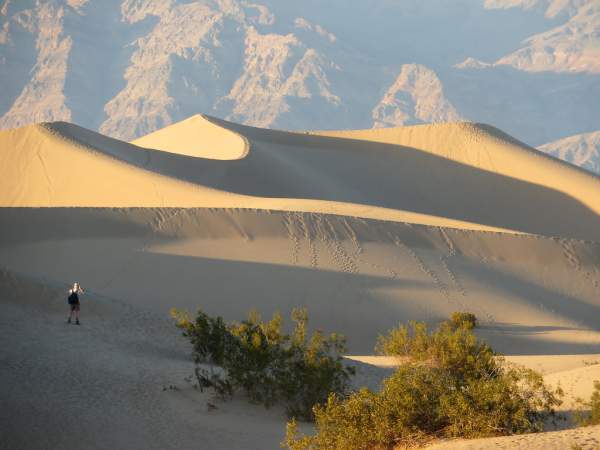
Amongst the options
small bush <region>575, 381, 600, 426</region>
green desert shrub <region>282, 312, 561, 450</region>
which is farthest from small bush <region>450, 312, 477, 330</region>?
green desert shrub <region>282, 312, 561, 450</region>

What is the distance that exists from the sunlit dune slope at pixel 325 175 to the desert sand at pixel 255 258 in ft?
0.40

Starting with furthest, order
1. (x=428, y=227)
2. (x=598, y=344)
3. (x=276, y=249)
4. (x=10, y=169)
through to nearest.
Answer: (x=10, y=169) < (x=428, y=227) < (x=276, y=249) < (x=598, y=344)

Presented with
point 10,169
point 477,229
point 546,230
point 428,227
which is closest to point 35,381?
point 428,227

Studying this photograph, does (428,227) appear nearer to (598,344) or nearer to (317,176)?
(598,344)

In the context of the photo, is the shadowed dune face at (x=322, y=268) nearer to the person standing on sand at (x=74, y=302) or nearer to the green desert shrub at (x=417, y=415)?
the person standing on sand at (x=74, y=302)

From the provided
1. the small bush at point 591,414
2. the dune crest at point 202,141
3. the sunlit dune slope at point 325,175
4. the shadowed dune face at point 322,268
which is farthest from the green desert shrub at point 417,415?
the dune crest at point 202,141

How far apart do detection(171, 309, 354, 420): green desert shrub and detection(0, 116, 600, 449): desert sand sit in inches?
14.5

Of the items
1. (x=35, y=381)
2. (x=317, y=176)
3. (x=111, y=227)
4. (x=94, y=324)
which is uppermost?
(x=317, y=176)

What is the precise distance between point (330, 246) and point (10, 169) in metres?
19.9

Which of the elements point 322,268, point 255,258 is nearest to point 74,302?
point 255,258

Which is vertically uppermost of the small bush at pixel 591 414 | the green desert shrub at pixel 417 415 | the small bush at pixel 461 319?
the small bush at pixel 461 319

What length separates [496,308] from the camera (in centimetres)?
2328

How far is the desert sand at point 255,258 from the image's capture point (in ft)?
38.4

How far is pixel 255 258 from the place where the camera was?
24.1m
